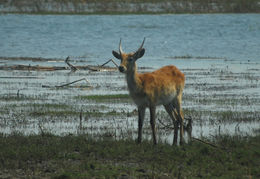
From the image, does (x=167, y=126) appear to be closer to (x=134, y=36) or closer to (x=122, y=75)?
(x=122, y=75)

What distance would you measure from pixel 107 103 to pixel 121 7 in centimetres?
4103

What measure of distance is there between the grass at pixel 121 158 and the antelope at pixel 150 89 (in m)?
0.61

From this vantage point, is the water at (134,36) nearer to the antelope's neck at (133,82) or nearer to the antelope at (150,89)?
the antelope at (150,89)

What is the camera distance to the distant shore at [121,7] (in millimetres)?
53719

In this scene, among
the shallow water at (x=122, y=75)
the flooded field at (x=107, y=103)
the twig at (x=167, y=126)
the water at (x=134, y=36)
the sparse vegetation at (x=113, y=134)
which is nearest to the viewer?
the sparse vegetation at (x=113, y=134)

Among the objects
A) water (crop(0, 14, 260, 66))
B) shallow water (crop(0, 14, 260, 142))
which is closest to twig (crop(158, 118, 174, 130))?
shallow water (crop(0, 14, 260, 142))

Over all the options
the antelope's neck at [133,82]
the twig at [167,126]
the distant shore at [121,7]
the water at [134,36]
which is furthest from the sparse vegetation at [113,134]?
the distant shore at [121,7]

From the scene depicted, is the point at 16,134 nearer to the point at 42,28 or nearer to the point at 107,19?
the point at 42,28

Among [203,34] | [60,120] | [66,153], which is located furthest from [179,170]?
[203,34]

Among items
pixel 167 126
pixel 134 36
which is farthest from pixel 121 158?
pixel 134 36

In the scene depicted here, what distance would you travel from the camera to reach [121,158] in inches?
346

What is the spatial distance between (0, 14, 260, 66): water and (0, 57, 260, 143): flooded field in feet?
17.5

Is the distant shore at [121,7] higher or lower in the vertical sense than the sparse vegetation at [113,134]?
higher

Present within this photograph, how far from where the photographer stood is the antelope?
999cm
